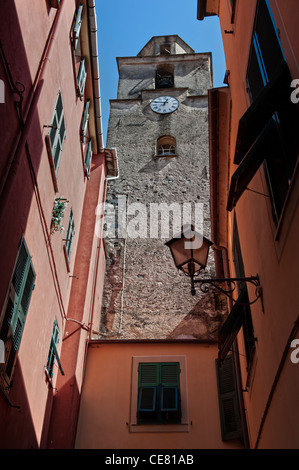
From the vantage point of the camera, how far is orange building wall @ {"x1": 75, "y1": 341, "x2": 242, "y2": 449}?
327 inches

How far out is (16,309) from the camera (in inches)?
228

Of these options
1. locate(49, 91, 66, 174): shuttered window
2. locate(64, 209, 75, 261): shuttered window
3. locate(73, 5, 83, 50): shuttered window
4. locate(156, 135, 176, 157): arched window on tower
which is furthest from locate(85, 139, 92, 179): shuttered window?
locate(156, 135, 176, 157): arched window on tower

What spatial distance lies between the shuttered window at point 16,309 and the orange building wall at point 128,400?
3330 mm

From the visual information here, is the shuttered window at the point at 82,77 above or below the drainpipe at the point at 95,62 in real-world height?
below

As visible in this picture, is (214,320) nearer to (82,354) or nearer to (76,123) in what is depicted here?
(82,354)

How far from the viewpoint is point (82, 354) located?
9.20 m

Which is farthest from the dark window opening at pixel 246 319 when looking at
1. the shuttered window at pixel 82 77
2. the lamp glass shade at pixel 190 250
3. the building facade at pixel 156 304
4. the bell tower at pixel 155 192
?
the bell tower at pixel 155 192

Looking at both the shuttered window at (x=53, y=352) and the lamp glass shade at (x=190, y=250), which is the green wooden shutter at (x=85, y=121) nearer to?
the shuttered window at (x=53, y=352)

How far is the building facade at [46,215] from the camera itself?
5625 mm

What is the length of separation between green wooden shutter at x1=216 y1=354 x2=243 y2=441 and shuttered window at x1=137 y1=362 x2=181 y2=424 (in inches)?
29.8

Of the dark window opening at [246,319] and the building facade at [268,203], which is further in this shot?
the dark window opening at [246,319]

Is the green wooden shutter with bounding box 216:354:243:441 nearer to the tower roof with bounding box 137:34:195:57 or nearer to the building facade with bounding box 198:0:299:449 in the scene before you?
the building facade with bounding box 198:0:299:449

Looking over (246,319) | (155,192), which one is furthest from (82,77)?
(155,192)

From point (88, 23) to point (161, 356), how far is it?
6790mm
